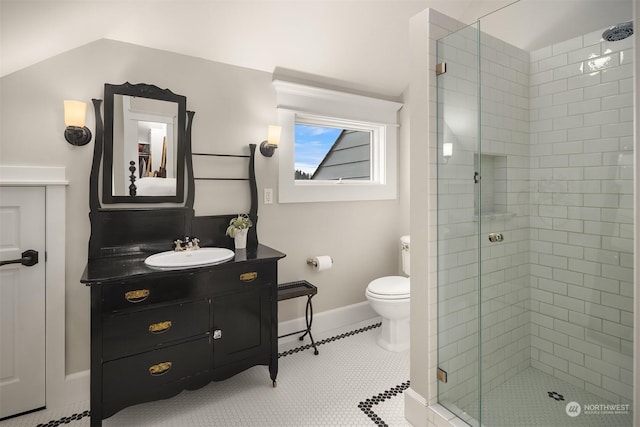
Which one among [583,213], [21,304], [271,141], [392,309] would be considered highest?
[271,141]

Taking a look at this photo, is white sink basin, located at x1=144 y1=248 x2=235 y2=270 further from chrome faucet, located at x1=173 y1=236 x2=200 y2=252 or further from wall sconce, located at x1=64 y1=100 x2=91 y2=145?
wall sconce, located at x1=64 y1=100 x2=91 y2=145

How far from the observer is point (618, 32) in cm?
158

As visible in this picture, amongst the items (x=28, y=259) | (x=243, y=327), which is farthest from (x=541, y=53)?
(x=28, y=259)

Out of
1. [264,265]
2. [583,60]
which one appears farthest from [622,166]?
[264,265]

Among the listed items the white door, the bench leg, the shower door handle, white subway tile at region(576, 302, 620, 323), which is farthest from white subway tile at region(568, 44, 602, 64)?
the white door

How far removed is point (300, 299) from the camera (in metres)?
2.82

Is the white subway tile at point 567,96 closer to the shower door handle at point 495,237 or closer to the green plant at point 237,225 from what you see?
the shower door handle at point 495,237

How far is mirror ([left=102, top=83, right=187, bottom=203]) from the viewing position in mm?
2029

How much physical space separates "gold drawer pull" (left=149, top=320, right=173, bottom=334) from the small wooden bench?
2.72 feet

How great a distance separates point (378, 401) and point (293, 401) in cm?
51

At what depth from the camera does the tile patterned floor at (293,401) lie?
1811mm

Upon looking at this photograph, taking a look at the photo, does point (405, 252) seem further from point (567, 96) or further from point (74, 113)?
point (74, 113)

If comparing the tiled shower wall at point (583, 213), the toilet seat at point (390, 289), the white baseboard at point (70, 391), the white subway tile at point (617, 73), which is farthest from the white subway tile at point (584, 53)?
the white baseboard at point (70, 391)

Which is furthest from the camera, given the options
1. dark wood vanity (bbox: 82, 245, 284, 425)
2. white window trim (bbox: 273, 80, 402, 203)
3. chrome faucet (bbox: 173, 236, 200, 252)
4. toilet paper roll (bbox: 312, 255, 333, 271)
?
toilet paper roll (bbox: 312, 255, 333, 271)
